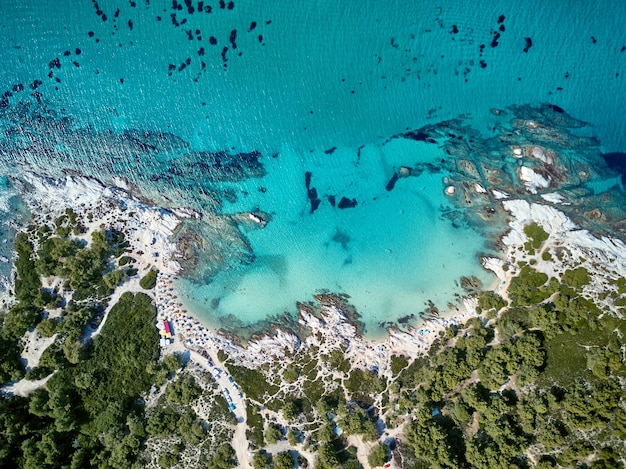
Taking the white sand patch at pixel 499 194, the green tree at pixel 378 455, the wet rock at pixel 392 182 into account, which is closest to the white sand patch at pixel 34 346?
the green tree at pixel 378 455

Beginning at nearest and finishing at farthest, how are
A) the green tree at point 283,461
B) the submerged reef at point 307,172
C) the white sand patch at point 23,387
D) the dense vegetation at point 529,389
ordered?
the dense vegetation at point 529,389
the green tree at point 283,461
the white sand patch at point 23,387
the submerged reef at point 307,172

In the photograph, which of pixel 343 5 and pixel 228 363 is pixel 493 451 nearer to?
pixel 228 363

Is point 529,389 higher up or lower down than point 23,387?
lower down

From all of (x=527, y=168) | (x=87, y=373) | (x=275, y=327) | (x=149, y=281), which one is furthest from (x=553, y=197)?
(x=87, y=373)

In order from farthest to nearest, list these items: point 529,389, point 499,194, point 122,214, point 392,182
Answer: point 122,214, point 392,182, point 499,194, point 529,389

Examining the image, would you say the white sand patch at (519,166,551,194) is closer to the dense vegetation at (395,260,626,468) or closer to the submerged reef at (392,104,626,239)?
the submerged reef at (392,104,626,239)

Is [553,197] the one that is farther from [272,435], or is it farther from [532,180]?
[272,435]

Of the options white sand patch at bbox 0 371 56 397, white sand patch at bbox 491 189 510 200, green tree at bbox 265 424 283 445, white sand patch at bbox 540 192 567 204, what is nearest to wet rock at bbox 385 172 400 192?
white sand patch at bbox 491 189 510 200

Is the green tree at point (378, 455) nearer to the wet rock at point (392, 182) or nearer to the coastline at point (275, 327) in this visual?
the coastline at point (275, 327)
